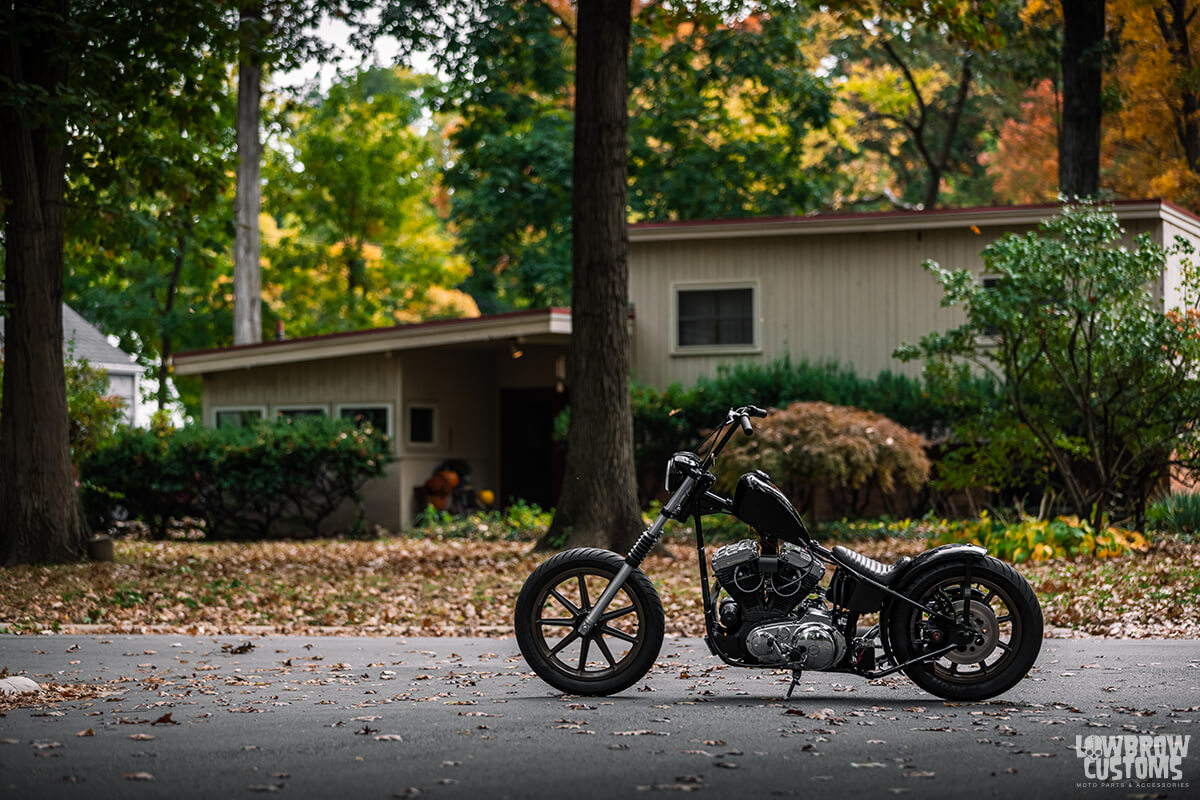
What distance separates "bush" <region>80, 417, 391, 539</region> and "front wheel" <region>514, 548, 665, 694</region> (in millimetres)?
13814

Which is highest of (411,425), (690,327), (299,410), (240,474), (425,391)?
(690,327)

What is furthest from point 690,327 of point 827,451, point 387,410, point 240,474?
point 240,474

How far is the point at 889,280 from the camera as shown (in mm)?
21312

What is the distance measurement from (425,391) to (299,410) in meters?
2.18

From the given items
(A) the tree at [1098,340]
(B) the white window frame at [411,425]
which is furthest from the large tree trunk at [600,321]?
(B) the white window frame at [411,425]

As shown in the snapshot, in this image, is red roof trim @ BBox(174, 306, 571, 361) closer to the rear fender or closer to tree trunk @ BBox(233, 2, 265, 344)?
tree trunk @ BBox(233, 2, 265, 344)

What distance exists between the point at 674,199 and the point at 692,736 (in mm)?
24391

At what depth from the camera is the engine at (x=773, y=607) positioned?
6910mm

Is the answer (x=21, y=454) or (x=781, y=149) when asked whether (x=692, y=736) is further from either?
(x=781, y=149)

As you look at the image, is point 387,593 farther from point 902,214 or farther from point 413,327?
point 902,214

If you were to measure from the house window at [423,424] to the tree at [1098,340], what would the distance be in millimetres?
9561

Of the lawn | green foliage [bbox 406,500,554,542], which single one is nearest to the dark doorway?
green foliage [bbox 406,500,554,542]

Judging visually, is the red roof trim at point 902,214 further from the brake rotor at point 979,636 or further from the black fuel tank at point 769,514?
the black fuel tank at point 769,514

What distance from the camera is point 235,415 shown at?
24109 mm
